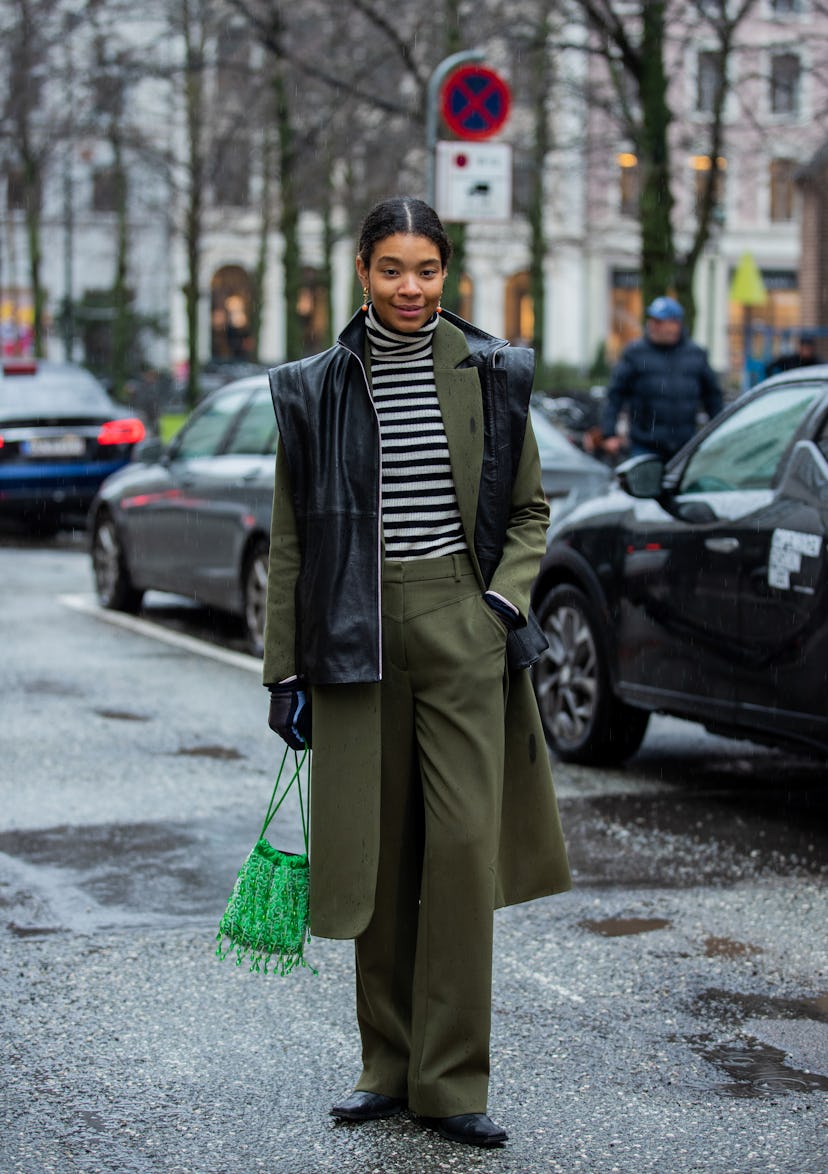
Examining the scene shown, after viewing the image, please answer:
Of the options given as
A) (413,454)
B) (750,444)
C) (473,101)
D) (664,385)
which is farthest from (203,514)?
(413,454)

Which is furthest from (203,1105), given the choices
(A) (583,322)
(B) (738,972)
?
(A) (583,322)

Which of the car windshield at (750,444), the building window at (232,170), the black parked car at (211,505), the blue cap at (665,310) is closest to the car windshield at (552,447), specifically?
the black parked car at (211,505)

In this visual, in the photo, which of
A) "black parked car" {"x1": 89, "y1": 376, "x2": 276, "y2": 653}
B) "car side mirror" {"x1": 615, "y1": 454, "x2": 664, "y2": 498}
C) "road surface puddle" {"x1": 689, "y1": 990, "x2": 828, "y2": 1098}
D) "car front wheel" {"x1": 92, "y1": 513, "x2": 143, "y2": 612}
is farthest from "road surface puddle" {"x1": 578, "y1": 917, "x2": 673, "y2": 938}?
→ "car front wheel" {"x1": 92, "y1": 513, "x2": 143, "y2": 612}

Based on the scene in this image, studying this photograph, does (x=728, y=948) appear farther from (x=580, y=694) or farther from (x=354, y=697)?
(x=580, y=694)

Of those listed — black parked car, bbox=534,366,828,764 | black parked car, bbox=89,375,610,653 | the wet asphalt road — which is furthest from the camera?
black parked car, bbox=89,375,610,653

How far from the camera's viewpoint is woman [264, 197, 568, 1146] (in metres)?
3.83

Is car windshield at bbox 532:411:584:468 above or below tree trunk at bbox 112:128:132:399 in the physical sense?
below

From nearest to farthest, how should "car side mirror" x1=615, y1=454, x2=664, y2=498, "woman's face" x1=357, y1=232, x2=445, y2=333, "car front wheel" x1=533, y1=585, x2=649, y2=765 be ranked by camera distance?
1. "woman's face" x1=357, y1=232, x2=445, y2=333
2. "car side mirror" x1=615, y1=454, x2=664, y2=498
3. "car front wheel" x1=533, y1=585, x2=649, y2=765

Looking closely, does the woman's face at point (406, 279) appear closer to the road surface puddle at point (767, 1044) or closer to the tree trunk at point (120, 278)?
the road surface puddle at point (767, 1044)

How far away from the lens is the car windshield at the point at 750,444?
7031 millimetres

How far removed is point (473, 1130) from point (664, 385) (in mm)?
7947

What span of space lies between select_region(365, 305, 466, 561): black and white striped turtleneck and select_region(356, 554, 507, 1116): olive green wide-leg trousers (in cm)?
5

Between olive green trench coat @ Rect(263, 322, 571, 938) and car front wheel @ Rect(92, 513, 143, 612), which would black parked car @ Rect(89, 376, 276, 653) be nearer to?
car front wheel @ Rect(92, 513, 143, 612)

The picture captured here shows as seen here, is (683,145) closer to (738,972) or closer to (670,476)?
(670,476)
